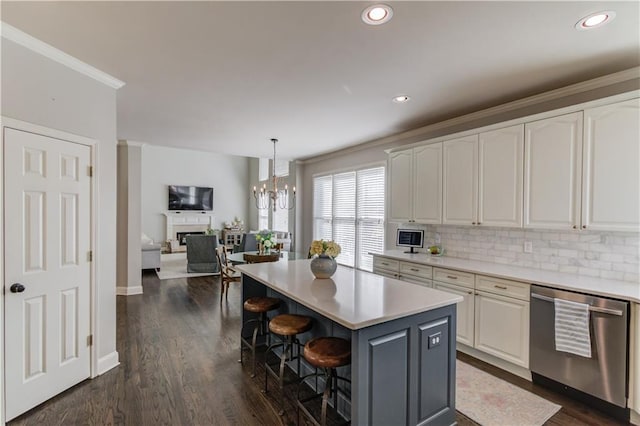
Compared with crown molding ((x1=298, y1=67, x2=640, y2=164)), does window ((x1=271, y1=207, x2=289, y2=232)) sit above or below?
below

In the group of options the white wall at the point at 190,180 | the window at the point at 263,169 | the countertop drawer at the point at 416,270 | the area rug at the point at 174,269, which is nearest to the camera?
the countertop drawer at the point at 416,270

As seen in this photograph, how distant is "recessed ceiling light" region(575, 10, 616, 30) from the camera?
1.89 m

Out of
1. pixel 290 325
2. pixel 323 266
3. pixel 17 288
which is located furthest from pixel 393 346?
pixel 17 288

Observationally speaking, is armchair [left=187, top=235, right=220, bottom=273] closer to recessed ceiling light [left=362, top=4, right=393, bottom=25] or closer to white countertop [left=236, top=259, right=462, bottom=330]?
white countertop [left=236, top=259, right=462, bottom=330]

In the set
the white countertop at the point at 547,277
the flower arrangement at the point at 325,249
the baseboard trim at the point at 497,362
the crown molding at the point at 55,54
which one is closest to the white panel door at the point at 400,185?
the white countertop at the point at 547,277

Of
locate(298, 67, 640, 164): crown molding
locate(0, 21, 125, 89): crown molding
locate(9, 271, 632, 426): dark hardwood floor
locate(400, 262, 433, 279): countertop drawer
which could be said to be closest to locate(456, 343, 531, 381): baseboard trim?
locate(9, 271, 632, 426): dark hardwood floor

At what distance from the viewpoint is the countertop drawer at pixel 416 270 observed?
3.57 metres

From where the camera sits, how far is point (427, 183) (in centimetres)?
398

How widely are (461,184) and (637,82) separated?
5.30 feet

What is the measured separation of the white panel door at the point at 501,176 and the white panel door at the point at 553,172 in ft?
0.25

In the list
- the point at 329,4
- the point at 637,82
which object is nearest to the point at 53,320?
the point at 329,4

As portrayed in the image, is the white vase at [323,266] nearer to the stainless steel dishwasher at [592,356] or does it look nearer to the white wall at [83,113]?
the stainless steel dishwasher at [592,356]

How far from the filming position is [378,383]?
5.85 ft

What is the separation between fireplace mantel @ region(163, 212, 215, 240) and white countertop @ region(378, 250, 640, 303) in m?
9.88
